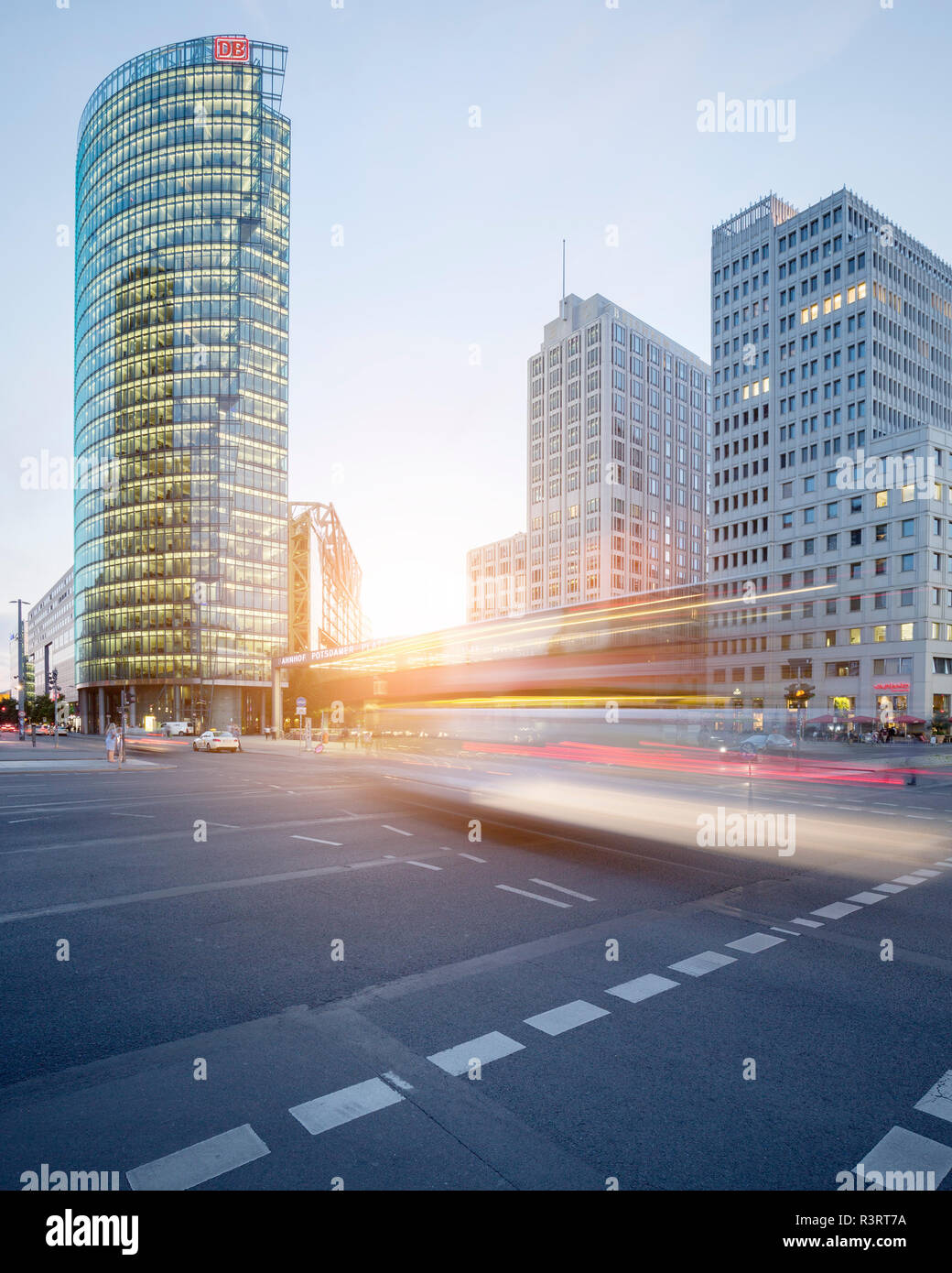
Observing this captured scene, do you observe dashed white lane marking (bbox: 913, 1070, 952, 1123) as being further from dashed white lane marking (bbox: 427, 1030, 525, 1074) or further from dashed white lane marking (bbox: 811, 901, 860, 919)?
dashed white lane marking (bbox: 811, 901, 860, 919)

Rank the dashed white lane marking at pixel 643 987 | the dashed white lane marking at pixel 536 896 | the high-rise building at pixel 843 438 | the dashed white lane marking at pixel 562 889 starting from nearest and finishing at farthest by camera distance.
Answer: the dashed white lane marking at pixel 643 987 → the dashed white lane marking at pixel 536 896 → the dashed white lane marking at pixel 562 889 → the high-rise building at pixel 843 438

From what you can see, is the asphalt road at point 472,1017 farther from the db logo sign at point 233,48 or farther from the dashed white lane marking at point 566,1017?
the db logo sign at point 233,48

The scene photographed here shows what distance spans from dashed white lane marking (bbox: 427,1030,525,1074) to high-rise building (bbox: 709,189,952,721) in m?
58.4

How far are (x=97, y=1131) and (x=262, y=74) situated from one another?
127m

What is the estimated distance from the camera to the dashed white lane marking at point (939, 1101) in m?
4.05

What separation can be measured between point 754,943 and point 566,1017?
276 cm

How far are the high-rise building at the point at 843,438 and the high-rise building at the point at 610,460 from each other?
27218mm

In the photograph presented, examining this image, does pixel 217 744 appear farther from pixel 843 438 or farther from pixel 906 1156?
pixel 843 438

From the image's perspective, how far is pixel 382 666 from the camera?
37.5m

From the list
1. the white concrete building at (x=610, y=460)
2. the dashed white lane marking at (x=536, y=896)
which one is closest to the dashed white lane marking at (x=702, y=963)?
the dashed white lane marking at (x=536, y=896)

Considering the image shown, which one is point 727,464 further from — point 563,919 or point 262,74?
point 563,919

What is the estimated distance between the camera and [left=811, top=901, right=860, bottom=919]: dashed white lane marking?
26.1 feet
